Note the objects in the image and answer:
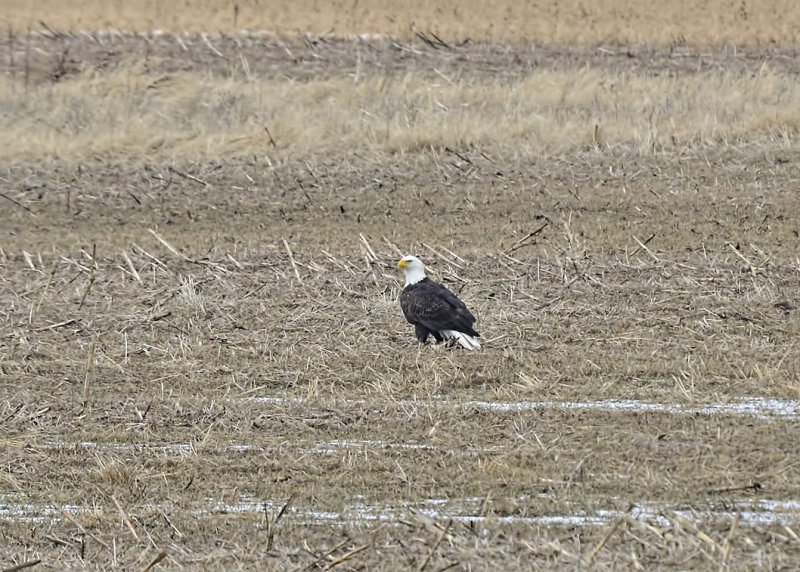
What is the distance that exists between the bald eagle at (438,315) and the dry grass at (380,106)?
8547 millimetres

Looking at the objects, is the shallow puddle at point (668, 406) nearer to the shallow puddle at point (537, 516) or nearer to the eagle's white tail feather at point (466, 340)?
the eagle's white tail feather at point (466, 340)

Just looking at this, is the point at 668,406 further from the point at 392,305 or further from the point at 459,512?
the point at 392,305

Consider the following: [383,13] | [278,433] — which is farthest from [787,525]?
[383,13]

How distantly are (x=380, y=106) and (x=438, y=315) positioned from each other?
38.9 ft

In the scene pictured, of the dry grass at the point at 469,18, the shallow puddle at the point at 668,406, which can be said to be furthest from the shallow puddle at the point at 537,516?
the dry grass at the point at 469,18

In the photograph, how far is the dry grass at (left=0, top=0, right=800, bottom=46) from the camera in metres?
30.4

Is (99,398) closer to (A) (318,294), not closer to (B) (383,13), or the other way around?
(A) (318,294)

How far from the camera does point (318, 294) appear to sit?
41.1 ft

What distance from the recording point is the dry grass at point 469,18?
30.4 meters

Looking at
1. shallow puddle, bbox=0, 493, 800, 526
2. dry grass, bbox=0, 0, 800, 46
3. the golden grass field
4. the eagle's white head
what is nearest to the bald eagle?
the golden grass field

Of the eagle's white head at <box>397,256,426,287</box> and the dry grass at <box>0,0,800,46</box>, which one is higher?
the eagle's white head at <box>397,256,426,287</box>

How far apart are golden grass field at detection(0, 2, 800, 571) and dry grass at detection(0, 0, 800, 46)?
7.81 ft

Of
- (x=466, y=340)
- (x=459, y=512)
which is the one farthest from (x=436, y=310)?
(x=459, y=512)

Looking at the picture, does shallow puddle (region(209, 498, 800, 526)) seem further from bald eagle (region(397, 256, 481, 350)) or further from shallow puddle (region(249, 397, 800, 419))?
bald eagle (region(397, 256, 481, 350))
